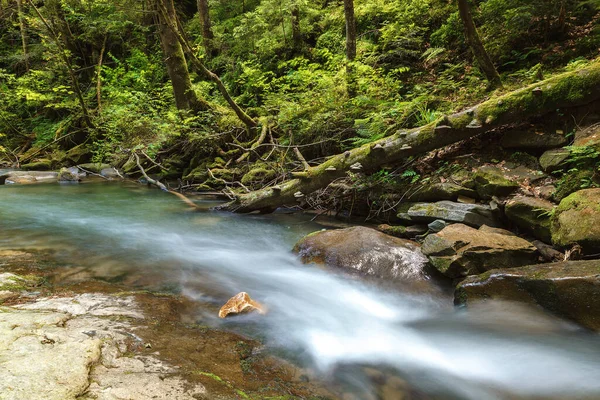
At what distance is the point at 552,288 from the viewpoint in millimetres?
3281

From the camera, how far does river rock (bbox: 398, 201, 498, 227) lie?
501cm

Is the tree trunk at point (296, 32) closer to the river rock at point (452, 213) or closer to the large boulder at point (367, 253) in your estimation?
the river rock at point (452, 213)

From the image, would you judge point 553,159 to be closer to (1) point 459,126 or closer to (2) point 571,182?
(2) point 571,182

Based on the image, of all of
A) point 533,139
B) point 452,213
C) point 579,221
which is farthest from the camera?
point 533,139

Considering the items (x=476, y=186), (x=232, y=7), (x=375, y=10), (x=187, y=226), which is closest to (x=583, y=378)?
(x=476, y=186)

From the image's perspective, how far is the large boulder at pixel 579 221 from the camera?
3648 mm

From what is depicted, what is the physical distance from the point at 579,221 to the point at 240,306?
3795 millimetres

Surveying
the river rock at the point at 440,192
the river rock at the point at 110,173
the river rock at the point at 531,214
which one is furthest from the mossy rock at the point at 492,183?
the river rock at the point at 110,173

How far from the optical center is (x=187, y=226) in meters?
7.29

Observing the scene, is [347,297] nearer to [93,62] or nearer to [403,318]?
[403,318]

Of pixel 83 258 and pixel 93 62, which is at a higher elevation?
pixel 93 62

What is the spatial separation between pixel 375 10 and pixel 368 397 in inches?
469

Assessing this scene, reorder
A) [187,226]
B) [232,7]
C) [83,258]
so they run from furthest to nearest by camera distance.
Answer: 1. [232,7]
2. [187,226]
3. [83,258]

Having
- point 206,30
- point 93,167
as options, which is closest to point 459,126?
point 93,167
